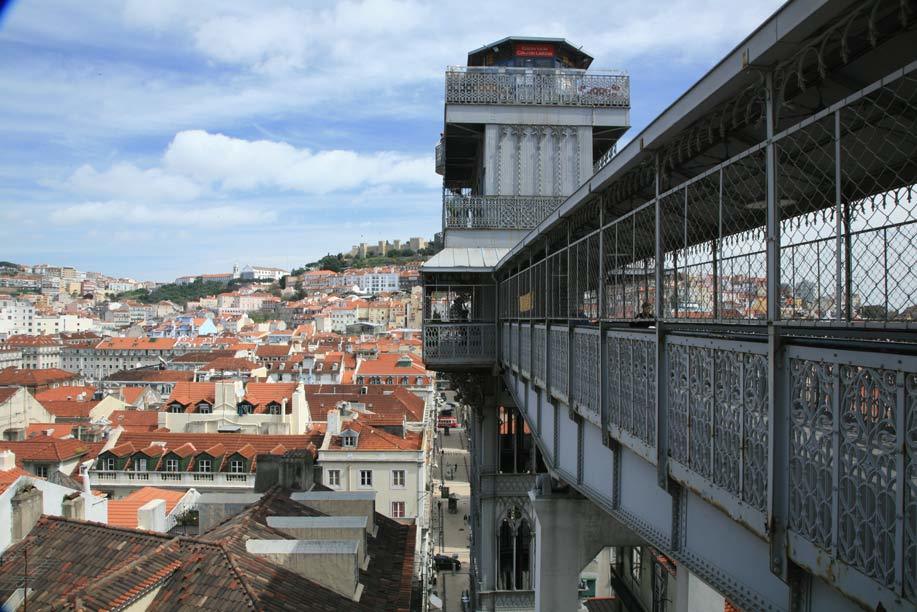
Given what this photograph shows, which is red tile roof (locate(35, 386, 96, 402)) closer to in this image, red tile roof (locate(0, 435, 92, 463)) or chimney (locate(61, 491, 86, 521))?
red tile roof (locate(0, 435, 92, 463))

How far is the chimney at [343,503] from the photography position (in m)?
Result: 16.1

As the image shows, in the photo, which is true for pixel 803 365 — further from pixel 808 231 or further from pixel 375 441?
pixel 375 441

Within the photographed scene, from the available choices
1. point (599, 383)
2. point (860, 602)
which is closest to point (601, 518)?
point (599, 383)

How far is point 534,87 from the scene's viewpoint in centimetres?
1811

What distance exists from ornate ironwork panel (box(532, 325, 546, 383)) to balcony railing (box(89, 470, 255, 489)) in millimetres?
25987

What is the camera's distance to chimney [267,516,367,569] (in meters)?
13.8

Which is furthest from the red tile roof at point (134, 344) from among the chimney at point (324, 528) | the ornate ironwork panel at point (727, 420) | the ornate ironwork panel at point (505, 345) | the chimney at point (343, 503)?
the ornate ironwork panel at point (727, 420)

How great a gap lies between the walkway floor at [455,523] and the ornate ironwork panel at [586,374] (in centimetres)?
2360

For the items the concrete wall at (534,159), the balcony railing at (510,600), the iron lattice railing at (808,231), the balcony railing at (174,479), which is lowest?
the balcony railing at (174,479)

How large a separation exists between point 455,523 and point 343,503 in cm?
2737

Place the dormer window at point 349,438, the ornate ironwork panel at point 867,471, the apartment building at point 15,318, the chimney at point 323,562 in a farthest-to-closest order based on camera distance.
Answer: the apartment building at point 15,318 → the dormer window at point 349,438 → the chimney at point 323,562 → the ornate ironwork panel at point 867,471

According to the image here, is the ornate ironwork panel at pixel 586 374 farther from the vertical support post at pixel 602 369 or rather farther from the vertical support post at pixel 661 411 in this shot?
the vertical support post at pixel 661 411

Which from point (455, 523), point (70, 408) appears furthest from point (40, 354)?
point (455, 523)

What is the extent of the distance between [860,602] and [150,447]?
35896 mm
